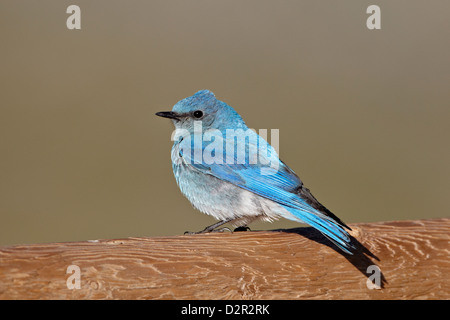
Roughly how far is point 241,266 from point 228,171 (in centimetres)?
138

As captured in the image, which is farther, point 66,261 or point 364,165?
point 364,165

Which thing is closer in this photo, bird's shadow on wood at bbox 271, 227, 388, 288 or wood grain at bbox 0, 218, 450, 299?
wood grain at bbox 0, 218, 450, 299

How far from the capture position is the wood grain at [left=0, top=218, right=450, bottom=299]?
3482 mm

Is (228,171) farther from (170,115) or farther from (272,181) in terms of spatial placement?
(170,115)

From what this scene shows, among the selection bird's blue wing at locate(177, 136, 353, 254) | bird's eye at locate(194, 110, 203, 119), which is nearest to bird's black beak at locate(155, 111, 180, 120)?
bird's eye at locate(194, 110, 203, 119)

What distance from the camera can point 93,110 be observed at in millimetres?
11109

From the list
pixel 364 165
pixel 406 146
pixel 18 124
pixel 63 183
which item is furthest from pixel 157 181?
pixel 406 146

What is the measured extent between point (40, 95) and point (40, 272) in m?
8.36

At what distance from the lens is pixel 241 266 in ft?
12.9

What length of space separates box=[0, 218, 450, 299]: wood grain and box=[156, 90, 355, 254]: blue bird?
41cm

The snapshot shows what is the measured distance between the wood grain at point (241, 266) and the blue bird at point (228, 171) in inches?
16.2

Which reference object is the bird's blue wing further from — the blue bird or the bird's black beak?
the bird's black beak

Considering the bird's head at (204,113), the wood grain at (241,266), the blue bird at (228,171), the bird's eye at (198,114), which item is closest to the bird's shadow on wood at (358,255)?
the wood grain at (241,266)
